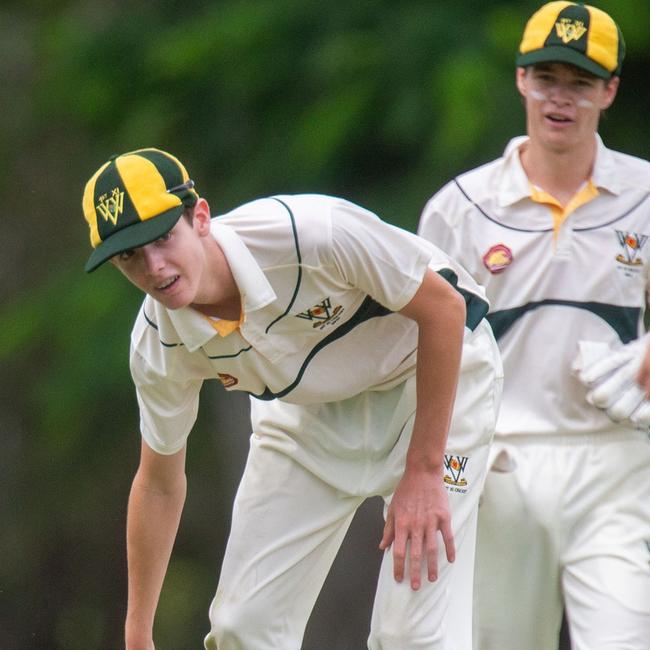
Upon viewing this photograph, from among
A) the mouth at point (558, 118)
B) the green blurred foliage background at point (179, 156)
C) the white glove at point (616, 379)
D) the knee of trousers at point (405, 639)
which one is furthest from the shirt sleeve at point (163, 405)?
the green blurred foliage background at point (179, 156)

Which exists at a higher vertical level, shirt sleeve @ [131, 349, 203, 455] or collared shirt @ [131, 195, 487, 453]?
collared shirt @ [131, 195, 487, 453]

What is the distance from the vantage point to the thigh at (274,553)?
5.25m

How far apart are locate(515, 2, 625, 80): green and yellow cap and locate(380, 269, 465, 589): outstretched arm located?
118 cm

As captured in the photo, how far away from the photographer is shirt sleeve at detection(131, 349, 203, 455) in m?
4.95

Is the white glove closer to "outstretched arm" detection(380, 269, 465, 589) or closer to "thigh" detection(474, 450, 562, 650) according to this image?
"thigh" detection(474, 450, 562, 650)

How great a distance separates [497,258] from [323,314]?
3.39 ft

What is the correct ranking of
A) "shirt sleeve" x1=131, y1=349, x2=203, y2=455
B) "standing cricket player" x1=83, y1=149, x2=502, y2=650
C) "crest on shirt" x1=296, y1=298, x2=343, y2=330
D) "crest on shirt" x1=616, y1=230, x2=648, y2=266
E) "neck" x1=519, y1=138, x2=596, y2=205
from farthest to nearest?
"neck" x1=519, y1=138, x2=596, y2=205 → "crest on shirt" x1=616, y1=230, x2=648, y2=266 → "shirt sleeve" x1=131, y1=349, x2=203, y2=455 → "crest on shirt" x1=296, y1=298, x2=343, y2=330 → "standing cricket player" x1=83, y1=149, x2=502, y2=650

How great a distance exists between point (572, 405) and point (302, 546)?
40.5 inches

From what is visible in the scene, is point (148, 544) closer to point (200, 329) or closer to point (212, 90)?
point (200, 329)

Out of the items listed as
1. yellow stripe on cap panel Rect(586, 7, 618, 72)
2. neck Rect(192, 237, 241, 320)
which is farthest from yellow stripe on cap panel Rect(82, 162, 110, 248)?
yellow stripe on cap panel Rect(586, 7, 618, 72)

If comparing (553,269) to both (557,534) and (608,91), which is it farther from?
(557,534)

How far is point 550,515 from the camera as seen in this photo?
5.80 metres

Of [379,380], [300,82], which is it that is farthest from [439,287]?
[300,82]

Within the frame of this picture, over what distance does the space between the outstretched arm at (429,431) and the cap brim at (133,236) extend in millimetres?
695
